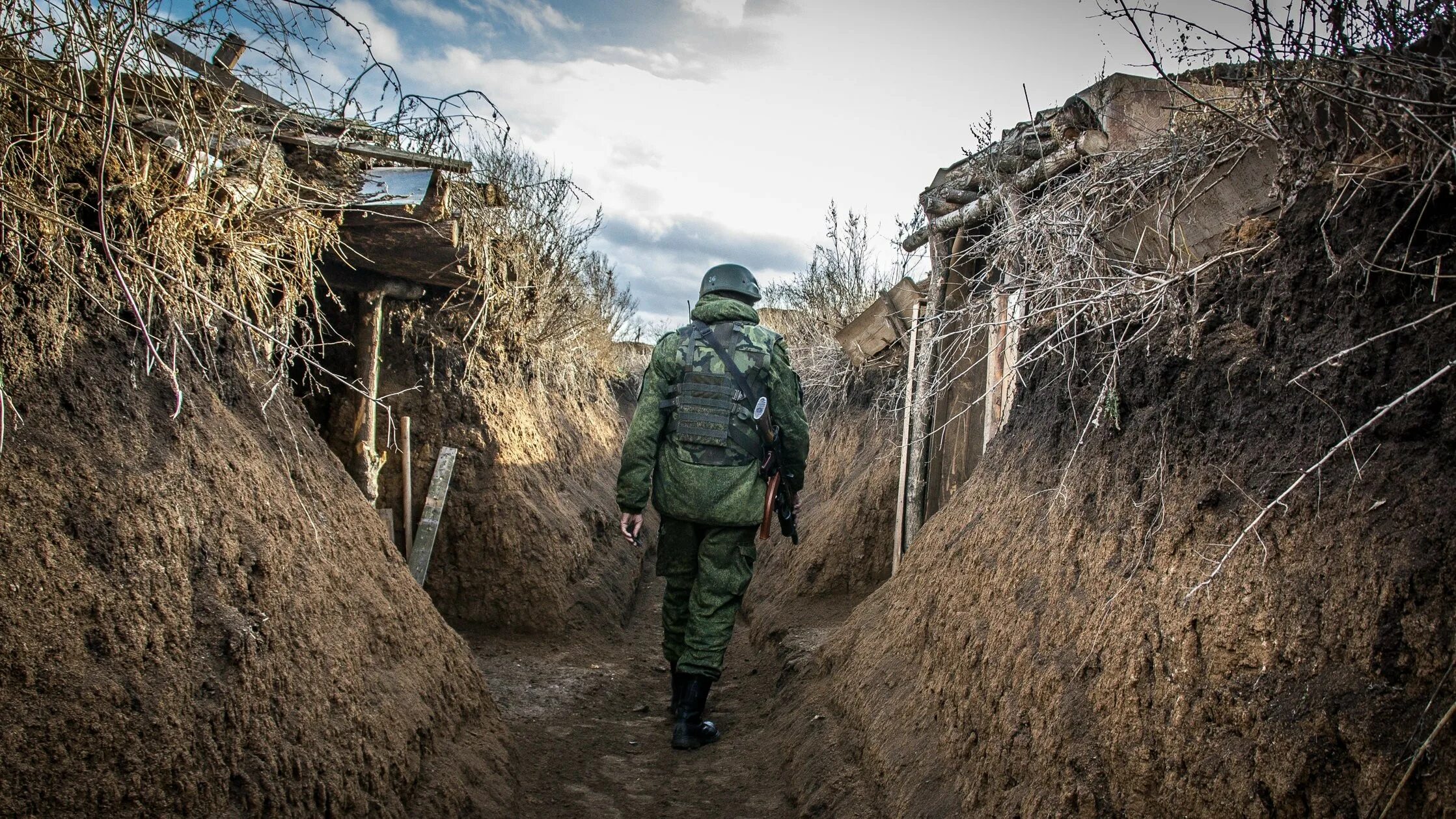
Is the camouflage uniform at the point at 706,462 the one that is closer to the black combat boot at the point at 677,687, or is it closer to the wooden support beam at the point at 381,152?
the black combat boot at the point at 677,687

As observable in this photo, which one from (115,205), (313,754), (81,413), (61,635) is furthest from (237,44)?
(313,754)

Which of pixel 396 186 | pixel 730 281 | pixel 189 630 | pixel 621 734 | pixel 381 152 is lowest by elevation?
pixel 621 734

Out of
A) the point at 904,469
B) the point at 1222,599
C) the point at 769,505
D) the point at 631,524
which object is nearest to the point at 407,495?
the point at 631,524

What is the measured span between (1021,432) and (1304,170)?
5.42 ft

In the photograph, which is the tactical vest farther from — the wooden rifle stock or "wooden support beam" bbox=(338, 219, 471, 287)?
"wooden support beam" bbox=(338, 219, 471, 287)

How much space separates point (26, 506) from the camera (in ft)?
7.14

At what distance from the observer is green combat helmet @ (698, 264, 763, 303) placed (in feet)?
16.0

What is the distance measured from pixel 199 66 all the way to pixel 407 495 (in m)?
3.50

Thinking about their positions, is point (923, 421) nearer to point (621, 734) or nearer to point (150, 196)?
point (621, 734)

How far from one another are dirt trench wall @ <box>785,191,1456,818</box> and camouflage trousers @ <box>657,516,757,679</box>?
46.6 inches

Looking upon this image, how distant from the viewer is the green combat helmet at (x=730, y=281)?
4.88m

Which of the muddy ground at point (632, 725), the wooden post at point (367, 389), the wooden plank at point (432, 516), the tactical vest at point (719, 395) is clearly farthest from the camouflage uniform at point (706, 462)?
the wooden plank at point (432, 516)

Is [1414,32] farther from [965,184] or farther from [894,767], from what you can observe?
[965,184]

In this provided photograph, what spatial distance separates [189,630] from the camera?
2.39 m
